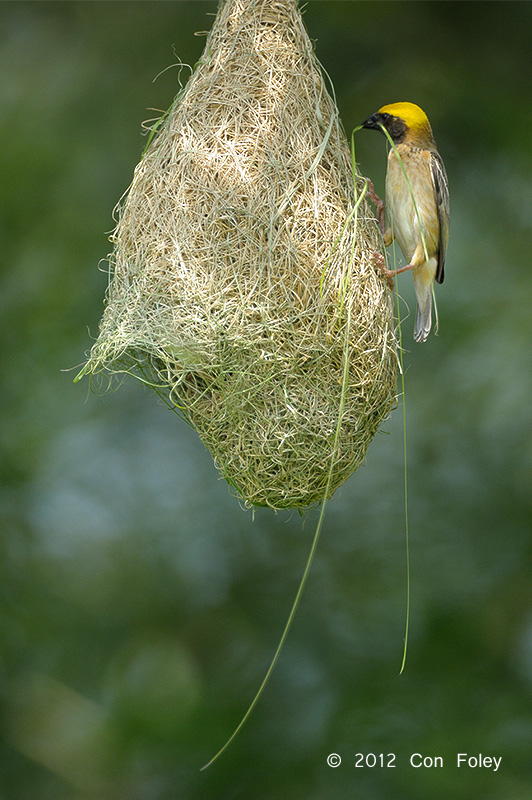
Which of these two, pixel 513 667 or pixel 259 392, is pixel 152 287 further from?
pixel 513 667

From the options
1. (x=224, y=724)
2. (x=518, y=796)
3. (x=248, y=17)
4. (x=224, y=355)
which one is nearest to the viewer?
(x=224, y=355)

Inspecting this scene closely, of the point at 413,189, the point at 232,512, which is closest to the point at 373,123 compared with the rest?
the point at 413,189

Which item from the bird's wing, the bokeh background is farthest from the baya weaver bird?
the bokeh background

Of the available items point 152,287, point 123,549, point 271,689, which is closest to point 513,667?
point 271,689

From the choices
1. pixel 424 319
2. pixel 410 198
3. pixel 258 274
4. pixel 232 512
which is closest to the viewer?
pixel 258 274

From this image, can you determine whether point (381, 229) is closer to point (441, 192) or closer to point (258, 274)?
point (441, 192)
